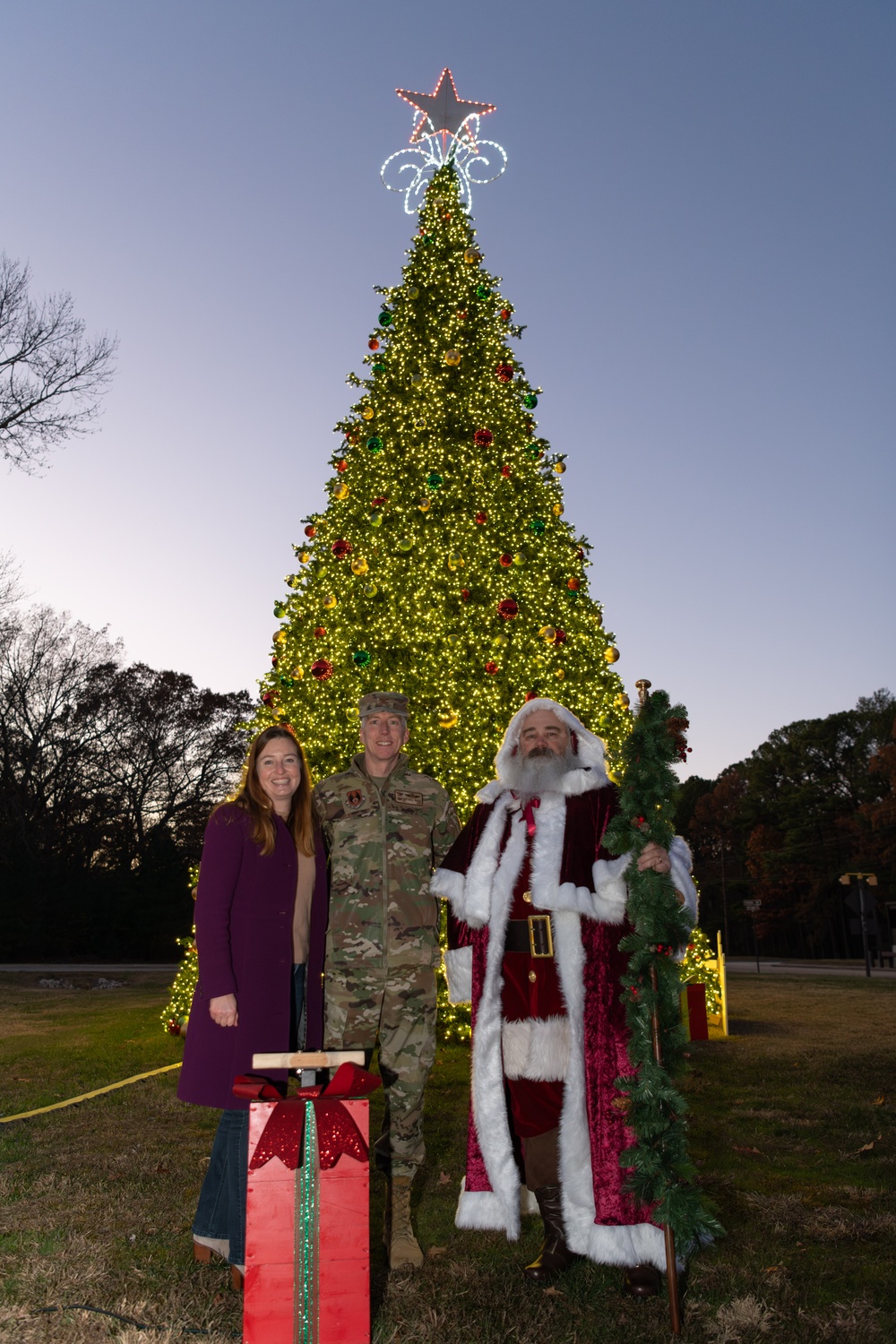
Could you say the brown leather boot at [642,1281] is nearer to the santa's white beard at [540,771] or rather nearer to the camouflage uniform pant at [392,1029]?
the camouflage uniform pant at [392,1029]

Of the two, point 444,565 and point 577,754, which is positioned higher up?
point 444,565

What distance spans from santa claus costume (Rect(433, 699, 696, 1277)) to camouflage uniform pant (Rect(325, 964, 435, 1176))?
0.65 feet

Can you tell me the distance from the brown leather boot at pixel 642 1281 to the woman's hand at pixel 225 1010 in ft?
5.38

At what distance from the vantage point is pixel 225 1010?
3.39m

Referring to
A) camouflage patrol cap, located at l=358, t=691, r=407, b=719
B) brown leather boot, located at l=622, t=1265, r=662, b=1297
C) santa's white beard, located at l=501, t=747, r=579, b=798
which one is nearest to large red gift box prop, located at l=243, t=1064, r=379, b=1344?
brown leather boot, located at l=622, t=1265, r=662, b=1297

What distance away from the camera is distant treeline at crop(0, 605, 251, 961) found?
93.0 feet

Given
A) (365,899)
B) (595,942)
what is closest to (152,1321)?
(365,899)

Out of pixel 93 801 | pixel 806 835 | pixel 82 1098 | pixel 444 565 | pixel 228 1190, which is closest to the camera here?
pixel 228 1190

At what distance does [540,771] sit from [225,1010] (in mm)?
1524

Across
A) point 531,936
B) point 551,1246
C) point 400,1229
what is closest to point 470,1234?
point 400,1229

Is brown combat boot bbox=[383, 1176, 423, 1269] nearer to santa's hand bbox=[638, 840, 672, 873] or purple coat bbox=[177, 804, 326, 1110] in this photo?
purple coat bbox=[177, 804, 326, 1110]

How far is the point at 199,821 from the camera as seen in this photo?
32.4 m

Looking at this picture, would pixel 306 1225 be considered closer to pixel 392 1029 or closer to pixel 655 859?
pixel 392 1029

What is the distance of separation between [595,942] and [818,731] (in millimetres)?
45089
